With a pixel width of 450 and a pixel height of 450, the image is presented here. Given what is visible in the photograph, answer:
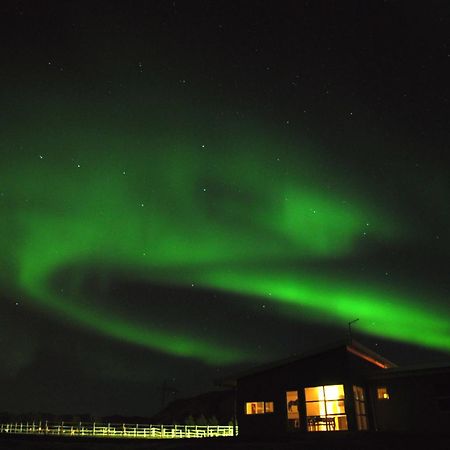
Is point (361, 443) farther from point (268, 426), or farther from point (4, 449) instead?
point (4, 449)

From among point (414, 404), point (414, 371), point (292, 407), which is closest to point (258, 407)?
point (292, 407)

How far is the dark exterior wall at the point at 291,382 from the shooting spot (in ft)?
76.7

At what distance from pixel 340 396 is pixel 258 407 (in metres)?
4.39

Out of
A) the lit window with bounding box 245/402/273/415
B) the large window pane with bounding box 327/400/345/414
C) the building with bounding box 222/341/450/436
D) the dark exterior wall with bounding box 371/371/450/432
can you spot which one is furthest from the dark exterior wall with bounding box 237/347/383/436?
the dark exterior wall with bounding box 371/371/450/432

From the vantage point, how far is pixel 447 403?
21859 millimetres

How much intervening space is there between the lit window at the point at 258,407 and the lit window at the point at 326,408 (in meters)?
2.01

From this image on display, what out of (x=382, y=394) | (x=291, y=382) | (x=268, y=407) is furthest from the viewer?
(x=268, y=407)

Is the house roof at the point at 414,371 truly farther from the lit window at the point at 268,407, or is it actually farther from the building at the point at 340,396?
the lit window at the point at 268,407

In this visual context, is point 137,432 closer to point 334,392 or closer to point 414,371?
point 334,392

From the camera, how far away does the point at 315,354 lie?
24.2 meters

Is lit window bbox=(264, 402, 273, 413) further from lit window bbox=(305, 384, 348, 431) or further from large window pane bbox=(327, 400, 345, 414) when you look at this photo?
large window pane bbox=(327, 400, 345, 414)

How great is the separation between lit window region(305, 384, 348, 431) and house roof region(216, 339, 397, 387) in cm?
169

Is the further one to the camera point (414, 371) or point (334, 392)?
point (334, 392)

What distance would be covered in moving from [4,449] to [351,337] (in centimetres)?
1569
